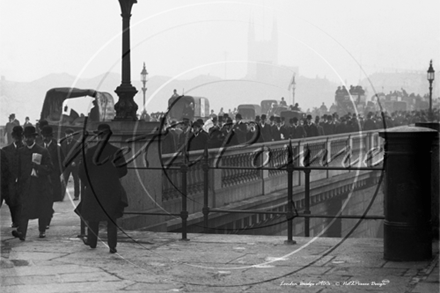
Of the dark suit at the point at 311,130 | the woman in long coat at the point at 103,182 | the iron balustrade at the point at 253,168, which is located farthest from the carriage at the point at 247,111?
the woman in long coat at the point at 103,182

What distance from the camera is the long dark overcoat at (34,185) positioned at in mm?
11156

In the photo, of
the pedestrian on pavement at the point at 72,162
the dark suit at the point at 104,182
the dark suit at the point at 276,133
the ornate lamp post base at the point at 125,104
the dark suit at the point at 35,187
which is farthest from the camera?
the dark suit at the point at 276,133

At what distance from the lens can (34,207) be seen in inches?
440

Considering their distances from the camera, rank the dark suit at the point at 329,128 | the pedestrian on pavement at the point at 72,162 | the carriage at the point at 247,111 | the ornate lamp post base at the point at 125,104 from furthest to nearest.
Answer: the carriage at the point at 247,111 → the dark suit at the point at 329,128 → the pedestrian on pavement at the point at 72,162 → the ornate lamp post base at the point at 125,104

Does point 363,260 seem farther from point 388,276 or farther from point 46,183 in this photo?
point 46,183

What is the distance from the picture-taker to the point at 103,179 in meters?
9.69

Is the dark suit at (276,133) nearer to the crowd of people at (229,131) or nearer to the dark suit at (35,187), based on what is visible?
the crowd of people at (229,131)

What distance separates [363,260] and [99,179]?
3436mm

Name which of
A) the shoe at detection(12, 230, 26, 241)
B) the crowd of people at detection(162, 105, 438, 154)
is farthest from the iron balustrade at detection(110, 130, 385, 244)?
the shoe at detection(12, 230, 26, 241)

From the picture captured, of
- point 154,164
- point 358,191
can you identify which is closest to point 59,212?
point 154,164

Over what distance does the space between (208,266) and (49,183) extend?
3.95m

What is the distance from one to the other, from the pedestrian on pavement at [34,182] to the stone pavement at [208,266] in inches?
14.5

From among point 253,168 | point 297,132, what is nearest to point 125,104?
point 253,168

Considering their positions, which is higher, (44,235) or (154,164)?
(154,164)
